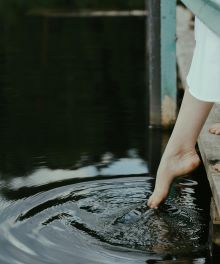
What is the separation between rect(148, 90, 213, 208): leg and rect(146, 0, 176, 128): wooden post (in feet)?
7.96

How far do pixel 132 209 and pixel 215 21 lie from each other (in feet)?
3.92

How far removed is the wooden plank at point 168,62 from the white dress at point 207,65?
252 centimetres

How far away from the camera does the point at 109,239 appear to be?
12.3ft

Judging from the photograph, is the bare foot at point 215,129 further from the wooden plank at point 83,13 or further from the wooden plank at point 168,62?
the wooden plank at point 83,13

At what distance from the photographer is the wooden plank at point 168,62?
5.99 m

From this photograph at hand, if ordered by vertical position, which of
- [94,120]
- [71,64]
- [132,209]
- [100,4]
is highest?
[132,209]

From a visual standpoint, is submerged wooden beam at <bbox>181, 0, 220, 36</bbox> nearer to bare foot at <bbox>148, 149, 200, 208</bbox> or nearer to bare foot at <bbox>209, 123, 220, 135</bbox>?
bare foot at <bbox>148, 149, 200, 208</bbox>

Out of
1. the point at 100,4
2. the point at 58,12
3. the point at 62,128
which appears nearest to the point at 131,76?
the point at 62,128

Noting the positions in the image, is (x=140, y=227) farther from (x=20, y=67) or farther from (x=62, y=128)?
(x=20, y=67)

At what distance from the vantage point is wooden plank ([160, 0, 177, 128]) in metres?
5.99

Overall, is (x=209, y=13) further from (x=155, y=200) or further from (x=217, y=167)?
(x=155, y=200)

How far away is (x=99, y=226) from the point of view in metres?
3.92

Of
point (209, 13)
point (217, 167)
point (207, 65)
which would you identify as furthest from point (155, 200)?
point (209, 13)

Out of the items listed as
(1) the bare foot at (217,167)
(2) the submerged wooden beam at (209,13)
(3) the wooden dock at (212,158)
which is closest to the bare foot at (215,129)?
(3) the wooden dock at (212,158)
